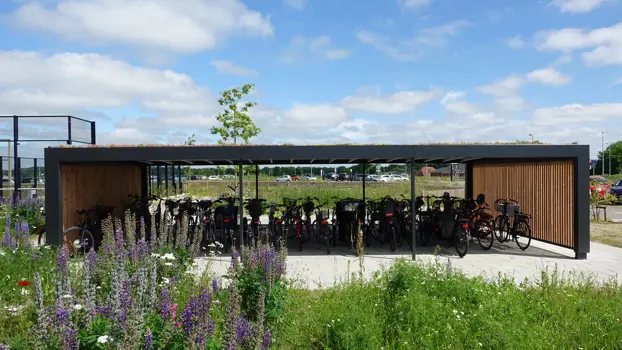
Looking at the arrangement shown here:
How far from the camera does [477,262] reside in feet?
26.6

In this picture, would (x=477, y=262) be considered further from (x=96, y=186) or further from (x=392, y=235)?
(x=96, y=186)

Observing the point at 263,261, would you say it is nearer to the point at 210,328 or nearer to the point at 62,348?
the point at 210,328

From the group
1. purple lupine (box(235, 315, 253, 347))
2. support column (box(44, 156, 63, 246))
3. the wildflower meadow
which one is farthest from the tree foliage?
purple lupine (box(235, 315, 253, 347))

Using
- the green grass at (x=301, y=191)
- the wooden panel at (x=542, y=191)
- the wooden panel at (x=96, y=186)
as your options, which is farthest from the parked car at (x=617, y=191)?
the wooden panel at (x=96, y=186)

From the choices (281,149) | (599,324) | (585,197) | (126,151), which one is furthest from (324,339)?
(585,197)

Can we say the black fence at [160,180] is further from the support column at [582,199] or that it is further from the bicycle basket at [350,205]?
the support column at [582,199]

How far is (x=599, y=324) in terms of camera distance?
4008 mm

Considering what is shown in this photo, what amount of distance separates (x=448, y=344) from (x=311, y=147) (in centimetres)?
486

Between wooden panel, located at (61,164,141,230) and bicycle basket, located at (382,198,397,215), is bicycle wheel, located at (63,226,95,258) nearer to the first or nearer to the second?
wooden panel, located at (61,164,141,230)

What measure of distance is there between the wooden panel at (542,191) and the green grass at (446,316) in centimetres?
395

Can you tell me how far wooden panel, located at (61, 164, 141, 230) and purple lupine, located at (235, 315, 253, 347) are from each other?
645cm

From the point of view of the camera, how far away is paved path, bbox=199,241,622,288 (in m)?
7.02

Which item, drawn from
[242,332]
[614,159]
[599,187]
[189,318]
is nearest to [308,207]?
[242,332]

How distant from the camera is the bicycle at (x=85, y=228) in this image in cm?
792
